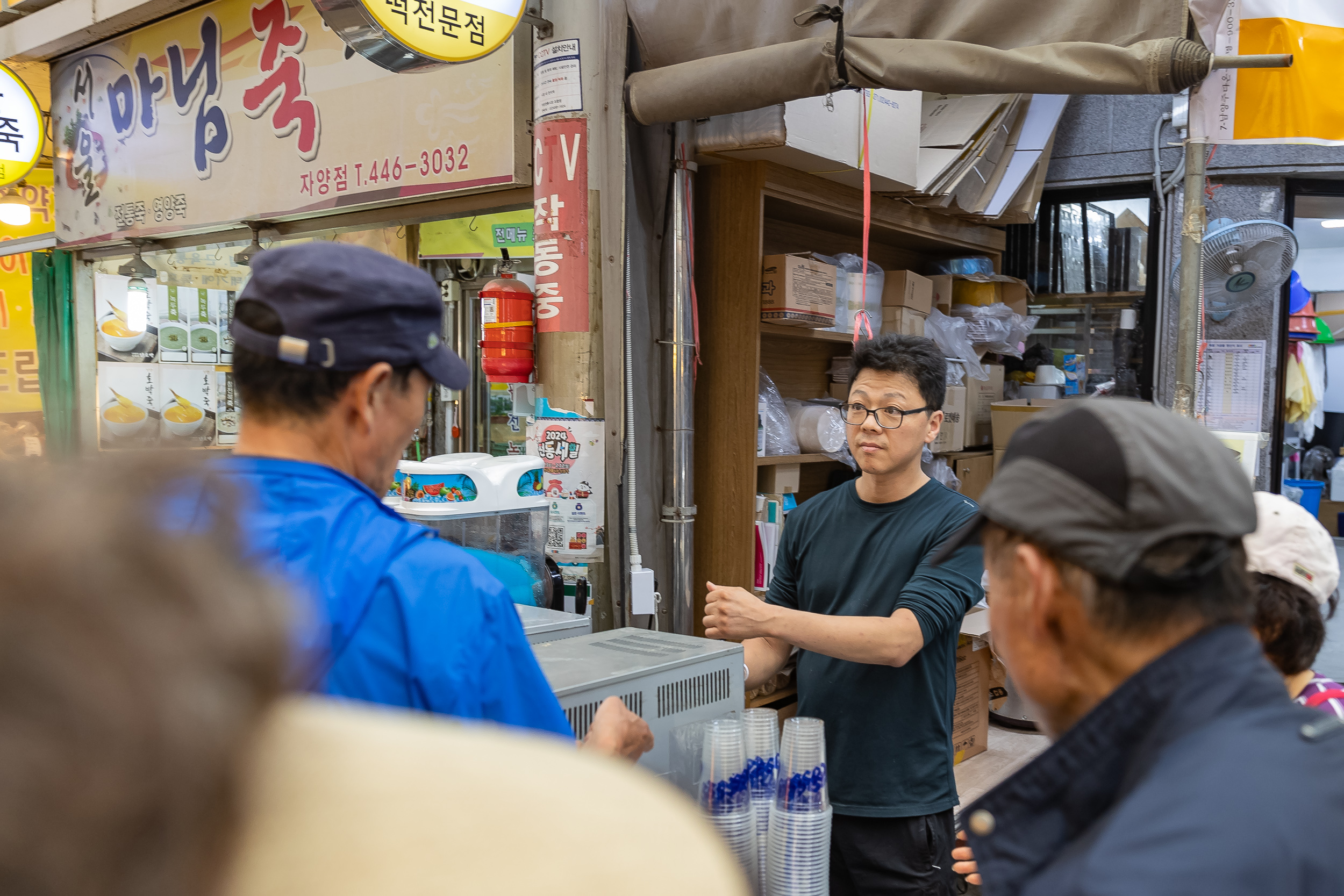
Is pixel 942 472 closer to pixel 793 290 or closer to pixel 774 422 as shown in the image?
pixel 774 422

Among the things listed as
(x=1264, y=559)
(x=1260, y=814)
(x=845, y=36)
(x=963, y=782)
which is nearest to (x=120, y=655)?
(x=1260, y=814)

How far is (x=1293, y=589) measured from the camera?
1269 millimetres

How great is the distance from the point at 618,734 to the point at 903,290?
10.9 ft

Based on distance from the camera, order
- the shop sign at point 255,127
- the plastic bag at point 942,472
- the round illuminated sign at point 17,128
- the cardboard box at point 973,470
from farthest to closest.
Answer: the cardboard box at point 973,470, the round illuminated sign at point 17,128, the plastic bag at point 942,472, the shop sign at point 255,127

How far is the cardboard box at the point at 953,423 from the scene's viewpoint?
14.9ft

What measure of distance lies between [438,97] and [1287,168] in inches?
163

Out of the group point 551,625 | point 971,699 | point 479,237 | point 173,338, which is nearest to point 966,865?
point 551,625

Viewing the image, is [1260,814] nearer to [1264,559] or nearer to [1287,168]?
[1264,559]

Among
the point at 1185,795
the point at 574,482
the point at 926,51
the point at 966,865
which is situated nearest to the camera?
the point at 1185,795

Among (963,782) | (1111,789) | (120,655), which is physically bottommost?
(963,782)

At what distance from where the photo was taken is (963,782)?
401cm

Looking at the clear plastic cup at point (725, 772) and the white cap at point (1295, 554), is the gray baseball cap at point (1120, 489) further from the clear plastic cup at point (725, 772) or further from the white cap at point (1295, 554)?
the clear plastic cup at point (725, 772)

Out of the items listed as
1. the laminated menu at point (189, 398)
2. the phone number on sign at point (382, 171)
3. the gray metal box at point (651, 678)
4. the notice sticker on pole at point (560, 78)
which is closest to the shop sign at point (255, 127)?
the phone number on sign at point (382, 171)

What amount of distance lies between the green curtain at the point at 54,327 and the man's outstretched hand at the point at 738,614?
15.6ft
